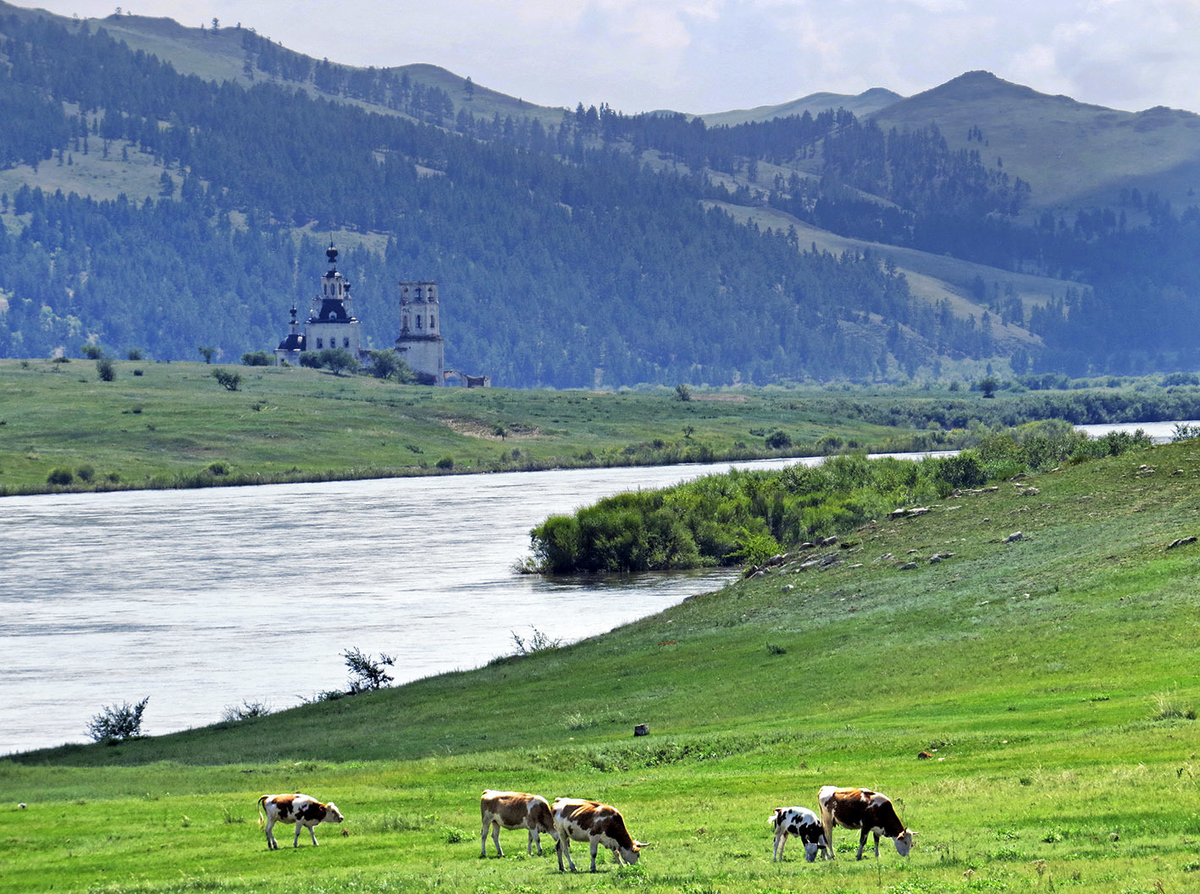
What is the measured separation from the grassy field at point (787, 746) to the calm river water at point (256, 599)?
14.4 feet

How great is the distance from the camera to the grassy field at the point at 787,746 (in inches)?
715

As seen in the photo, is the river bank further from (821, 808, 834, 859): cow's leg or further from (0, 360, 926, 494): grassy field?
(821, 808, 834, 859): cow's leg

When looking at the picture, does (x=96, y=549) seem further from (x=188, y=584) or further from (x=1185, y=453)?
(x=1185, y=453)

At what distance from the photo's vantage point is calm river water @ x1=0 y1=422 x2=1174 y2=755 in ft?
162

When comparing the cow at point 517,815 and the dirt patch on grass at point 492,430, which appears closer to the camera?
the cow at point 517,815

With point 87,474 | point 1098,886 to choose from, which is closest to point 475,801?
point 1098,886

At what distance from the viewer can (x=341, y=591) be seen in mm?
72562

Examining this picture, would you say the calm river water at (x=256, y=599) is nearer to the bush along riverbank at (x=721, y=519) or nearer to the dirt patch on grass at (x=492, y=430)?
the bush along riverbank at (x=721, y=519)

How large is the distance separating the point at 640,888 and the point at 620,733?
16.8 metres

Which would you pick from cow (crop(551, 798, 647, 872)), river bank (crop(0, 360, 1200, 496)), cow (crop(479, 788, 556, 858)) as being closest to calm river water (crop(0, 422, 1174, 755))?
cow (crop(479, 788, 556, 858))

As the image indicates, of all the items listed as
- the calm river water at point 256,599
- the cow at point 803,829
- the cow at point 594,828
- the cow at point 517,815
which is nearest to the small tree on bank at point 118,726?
the calm river water at point 256,599

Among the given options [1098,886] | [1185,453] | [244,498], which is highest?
[1185,453]

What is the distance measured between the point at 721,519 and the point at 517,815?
211ft

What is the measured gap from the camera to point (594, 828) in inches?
711
